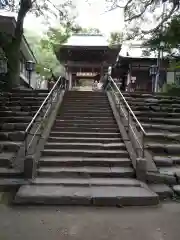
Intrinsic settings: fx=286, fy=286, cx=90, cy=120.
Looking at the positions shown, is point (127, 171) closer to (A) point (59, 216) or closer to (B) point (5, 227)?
(A) point (59, 216)

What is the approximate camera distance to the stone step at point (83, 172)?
607 centimetres

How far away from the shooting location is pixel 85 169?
630cm

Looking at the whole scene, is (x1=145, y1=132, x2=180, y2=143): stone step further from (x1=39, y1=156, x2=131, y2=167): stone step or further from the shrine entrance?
the shrine entrance

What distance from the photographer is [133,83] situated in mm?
25281

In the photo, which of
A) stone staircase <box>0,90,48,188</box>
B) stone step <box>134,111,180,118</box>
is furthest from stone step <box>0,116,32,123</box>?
stone step <box>134,111,180,118</box>

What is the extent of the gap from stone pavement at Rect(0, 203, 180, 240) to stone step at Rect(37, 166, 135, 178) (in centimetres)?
137

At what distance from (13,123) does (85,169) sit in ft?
13.8

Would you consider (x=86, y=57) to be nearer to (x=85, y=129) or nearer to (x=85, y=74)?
(x=85, y=74)

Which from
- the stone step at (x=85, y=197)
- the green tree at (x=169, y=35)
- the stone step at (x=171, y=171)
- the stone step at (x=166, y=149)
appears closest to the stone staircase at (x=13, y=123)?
the stone step at (x=85, y=197)

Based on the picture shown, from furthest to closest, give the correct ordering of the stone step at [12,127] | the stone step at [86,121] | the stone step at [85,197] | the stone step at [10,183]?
the stone step at [86,121] → the stone step at [12,127] → the stone step at [10,183] → the stone step at [85,197]

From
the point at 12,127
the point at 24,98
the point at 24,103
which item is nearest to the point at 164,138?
the point at 12,127

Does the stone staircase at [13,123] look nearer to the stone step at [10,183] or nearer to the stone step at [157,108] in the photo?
the stone step at [10,183]

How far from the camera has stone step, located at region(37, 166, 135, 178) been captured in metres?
6.07

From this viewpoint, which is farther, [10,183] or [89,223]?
[10,183]
